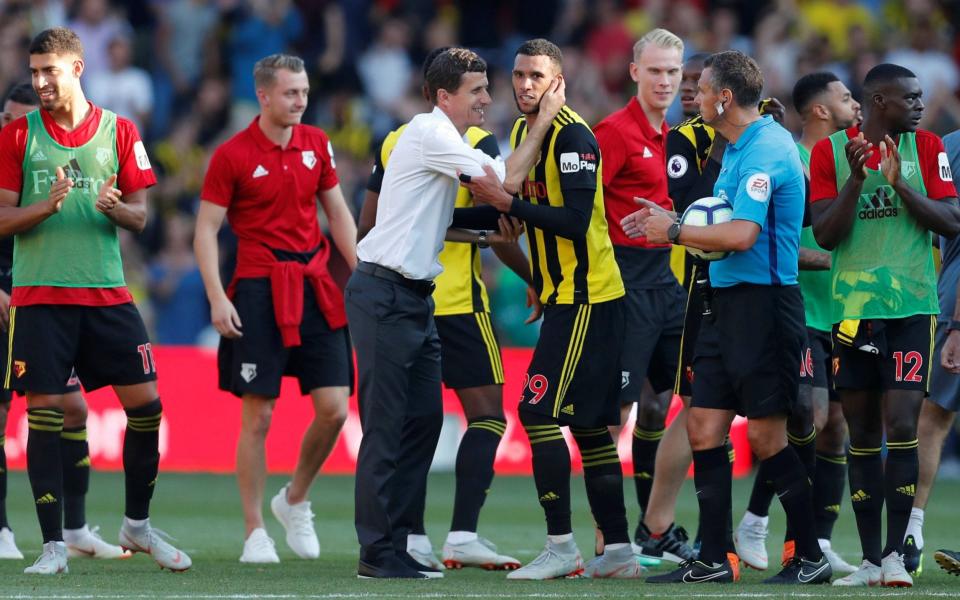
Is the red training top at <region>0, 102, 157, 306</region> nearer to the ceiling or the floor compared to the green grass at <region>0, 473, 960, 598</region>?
nearer to the ceiling

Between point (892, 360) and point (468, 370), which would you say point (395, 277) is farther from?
point (892, 360)

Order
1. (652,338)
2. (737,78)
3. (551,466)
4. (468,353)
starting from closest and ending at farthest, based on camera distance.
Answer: (737,78), (551,466), (468,353), (652,338)

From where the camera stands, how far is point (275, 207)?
945cm

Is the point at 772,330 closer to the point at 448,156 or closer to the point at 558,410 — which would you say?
the point at 558,410

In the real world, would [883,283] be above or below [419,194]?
below

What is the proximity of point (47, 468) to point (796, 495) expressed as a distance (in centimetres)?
377

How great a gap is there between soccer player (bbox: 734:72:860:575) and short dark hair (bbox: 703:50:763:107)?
154cm

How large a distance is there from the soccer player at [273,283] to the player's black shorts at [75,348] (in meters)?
0.83

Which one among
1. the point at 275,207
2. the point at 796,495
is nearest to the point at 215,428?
the point at 275,207

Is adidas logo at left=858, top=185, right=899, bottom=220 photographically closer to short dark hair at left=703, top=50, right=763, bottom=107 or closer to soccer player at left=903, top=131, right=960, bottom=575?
soccer player at left=903, top=131, right=960, bottom=575

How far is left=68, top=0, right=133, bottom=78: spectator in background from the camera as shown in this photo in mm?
18406

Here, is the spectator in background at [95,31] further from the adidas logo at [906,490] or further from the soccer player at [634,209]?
the adidas logo at [906,490]

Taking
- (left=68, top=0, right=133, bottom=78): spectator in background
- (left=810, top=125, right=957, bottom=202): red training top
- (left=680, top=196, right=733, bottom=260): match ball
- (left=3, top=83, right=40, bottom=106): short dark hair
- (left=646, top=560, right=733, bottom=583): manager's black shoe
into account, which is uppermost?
(left=68, top=0, right=133, bottom=78): spectator in background

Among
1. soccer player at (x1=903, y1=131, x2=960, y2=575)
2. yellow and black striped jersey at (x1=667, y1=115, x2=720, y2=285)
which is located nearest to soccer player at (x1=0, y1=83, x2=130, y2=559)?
yellow and black striped jersey at (x1=667, y1=115, x2=720, y2=285)
